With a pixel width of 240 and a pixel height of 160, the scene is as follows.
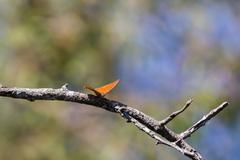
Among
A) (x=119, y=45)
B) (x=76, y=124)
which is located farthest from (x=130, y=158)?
(x=119, y=45)

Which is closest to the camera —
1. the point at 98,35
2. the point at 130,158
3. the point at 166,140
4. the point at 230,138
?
the point at 166,140

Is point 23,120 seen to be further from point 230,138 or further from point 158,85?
point 230,138

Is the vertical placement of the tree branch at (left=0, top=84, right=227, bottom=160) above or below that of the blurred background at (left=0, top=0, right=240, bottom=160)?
below

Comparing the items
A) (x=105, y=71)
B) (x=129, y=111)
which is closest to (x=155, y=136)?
(x=129, y=111)

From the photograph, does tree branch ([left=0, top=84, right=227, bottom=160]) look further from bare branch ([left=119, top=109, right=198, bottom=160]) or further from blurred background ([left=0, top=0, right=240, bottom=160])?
blurred background ([left=0, top=0, right=240, bottom=160])

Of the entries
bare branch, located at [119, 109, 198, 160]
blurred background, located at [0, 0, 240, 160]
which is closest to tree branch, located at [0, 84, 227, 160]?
bare branch, located at [119, 109, 198, 160]

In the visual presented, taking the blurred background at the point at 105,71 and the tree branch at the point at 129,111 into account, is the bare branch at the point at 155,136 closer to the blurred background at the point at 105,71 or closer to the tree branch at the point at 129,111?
the tree branch at the point at 129,111

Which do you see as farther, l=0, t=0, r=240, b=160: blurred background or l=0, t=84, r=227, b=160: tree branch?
l=0, t=0, r=240, b=160: blurred background

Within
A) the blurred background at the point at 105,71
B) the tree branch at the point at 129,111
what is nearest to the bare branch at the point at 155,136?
the tree branch at the point at 129,111

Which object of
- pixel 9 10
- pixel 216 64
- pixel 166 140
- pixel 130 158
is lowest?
pixel 166 140
